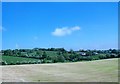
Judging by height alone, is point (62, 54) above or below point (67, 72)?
above

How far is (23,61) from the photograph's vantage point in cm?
1133

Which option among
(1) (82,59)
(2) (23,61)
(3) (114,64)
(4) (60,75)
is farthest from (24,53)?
(3) (114,64)

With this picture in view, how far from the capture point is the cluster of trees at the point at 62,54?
35.2 ft

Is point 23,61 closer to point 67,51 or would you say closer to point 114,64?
point 67,51

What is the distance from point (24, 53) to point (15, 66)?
899 millimetres

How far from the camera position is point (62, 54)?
37.5 feet

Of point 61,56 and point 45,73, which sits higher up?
point 61,56

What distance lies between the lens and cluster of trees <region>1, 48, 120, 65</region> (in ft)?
35.2

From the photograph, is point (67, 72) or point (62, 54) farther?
point (62, 54)

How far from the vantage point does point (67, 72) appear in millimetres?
11062

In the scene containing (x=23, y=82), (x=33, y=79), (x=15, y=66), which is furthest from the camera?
(x=15, y=66)

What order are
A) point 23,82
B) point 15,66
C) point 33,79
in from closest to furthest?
point 23,82, point 33,79, point 15,66

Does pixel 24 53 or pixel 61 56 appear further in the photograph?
pixel 61 56

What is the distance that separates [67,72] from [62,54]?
885mm
